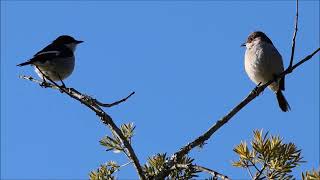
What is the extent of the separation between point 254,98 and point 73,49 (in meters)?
6.50

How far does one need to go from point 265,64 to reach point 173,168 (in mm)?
4152

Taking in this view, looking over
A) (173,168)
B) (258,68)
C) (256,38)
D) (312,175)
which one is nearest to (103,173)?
(173,168)

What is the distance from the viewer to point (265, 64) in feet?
21.7

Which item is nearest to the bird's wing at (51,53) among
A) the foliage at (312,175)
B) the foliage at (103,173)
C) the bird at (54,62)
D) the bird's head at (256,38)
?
the bird at (54,62)

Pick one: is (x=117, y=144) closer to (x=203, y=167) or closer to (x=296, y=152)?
(x=203, y=167)

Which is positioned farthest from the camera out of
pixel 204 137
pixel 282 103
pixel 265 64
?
pixel 282 103

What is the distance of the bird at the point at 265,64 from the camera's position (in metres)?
6.60

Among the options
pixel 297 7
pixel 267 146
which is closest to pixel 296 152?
pixel 267 146

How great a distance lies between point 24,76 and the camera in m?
4.35

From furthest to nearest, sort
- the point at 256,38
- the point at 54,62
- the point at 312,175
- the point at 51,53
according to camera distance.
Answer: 1. the point at 51,53
2. the point at 54,62
3. the point at 256,38
4. the point at 312,175

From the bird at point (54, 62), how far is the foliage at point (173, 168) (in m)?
4.59

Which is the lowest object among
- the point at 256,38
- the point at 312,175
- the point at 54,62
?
the point at 312,175

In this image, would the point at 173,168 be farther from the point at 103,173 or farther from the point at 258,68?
the point at 258,68

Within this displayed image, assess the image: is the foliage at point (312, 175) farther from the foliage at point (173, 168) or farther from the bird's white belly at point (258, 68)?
the bird's white belly at point (258, 68)
